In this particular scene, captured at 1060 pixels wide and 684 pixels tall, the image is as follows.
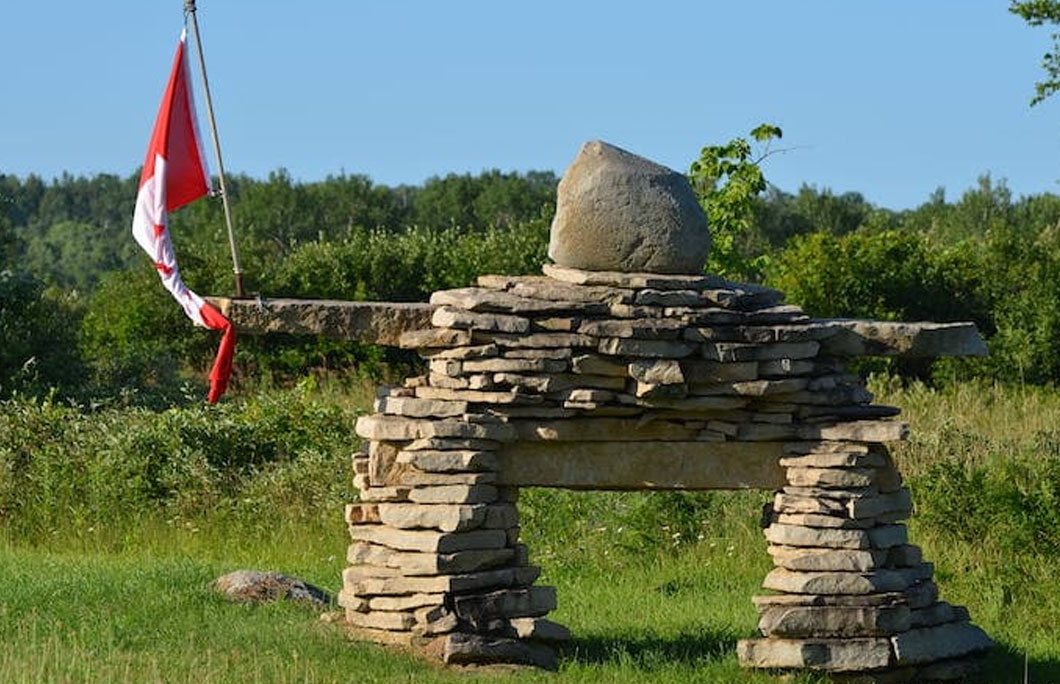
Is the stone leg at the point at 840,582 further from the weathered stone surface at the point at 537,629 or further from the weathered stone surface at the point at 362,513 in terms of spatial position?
the weathered stone surface at the point at 362,513

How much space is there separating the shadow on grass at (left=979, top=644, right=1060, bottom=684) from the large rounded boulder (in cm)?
294

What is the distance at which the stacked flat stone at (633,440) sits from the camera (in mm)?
10422

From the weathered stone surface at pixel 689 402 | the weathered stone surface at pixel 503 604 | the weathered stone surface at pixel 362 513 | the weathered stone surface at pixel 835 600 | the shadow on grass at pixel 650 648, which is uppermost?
the weathered stone surface at pixel 689 402

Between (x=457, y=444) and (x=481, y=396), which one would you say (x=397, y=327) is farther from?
(x=457, y=444)

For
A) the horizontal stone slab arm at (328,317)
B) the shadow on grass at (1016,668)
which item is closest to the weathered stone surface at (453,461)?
the horizontal stone slab arm at (328,317)

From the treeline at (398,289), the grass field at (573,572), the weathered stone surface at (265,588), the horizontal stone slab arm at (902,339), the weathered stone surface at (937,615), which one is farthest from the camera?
the treeline at (398,289)

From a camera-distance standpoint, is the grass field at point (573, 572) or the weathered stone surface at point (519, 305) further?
the weathered stone surface at point (519, 305)

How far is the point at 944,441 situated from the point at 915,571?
6.10 m

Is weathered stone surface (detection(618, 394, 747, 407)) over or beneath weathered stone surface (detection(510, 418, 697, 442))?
over

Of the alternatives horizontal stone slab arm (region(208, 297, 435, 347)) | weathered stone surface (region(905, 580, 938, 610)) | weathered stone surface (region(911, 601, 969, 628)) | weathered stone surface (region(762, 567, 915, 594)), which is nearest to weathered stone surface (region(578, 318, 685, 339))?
horizontal stone slab arm (region(208, 297, 435, 347))

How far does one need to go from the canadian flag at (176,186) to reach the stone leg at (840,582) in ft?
10.6

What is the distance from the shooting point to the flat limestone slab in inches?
420

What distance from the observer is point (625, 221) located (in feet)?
35.0

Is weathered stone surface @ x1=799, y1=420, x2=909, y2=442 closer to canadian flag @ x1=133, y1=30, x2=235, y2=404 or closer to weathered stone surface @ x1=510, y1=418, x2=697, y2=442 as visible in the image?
weathered stone surface @ x1=510, y1=418, x2=697, y2=442
